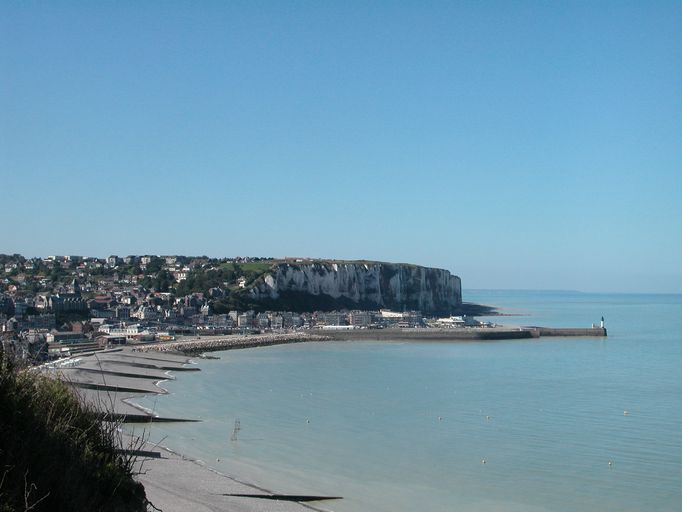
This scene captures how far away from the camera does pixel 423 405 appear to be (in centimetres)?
2153

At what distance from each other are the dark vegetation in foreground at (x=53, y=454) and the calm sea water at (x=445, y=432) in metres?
5.40

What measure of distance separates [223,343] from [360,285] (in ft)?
132

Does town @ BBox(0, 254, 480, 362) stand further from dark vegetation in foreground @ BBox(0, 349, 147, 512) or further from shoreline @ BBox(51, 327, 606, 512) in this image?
dark vegetation in foreground @ BBox(0, 349, 147, 512)

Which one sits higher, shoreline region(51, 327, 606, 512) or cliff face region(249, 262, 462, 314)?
cliff face region(249, 262, 462, 314)

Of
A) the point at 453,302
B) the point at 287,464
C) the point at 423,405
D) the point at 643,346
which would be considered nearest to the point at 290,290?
the point at 453,302

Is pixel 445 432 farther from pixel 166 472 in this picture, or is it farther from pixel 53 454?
pixel 53 454

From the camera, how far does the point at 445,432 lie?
56.7 ft

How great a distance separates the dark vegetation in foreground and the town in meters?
28.4

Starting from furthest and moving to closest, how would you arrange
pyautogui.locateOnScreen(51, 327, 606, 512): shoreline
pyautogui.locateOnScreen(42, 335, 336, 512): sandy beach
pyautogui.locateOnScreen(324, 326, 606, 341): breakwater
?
pyautogui.locateOnScreen(324, 326, 606, 341): breakwater → pyautogui.locateOnScreen(51, 327, 606, 512): shoreline → pyautogui.locateOnScreen(42, 335, 336, 512): sandy beach

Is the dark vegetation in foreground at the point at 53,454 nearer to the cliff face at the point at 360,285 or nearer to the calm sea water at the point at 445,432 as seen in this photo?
the calm sea water at the point at 445,432

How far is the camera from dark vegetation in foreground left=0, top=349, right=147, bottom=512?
5.25 metres

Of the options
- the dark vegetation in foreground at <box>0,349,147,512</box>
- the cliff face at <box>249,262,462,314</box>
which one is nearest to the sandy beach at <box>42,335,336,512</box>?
the dark vegetation in foreground at <box>0,349,147,512</box>

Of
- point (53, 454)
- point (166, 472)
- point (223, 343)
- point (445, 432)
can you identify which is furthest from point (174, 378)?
point (53, 454)

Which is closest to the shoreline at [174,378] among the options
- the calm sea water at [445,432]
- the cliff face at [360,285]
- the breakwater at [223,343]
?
the breakwater at [223,343]
